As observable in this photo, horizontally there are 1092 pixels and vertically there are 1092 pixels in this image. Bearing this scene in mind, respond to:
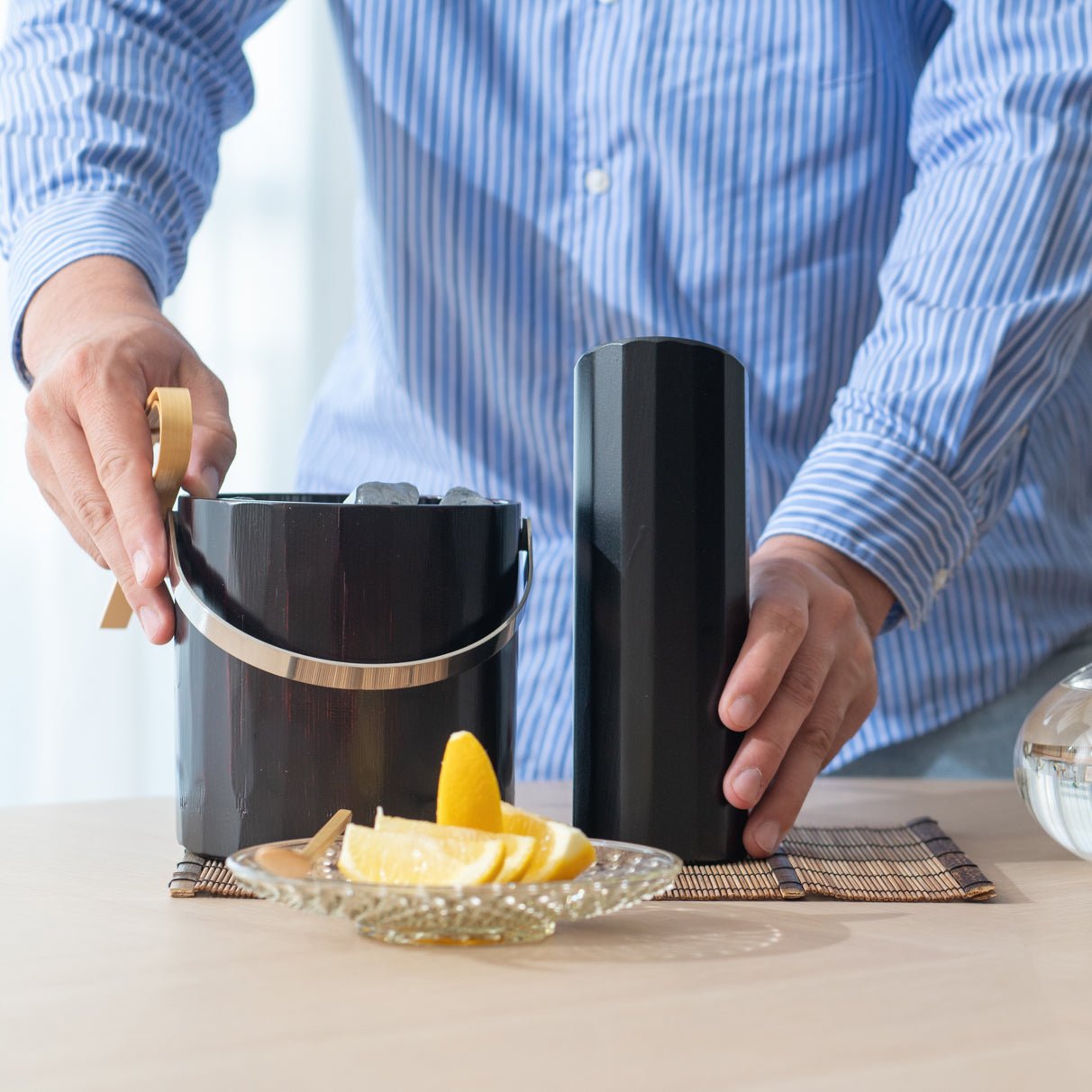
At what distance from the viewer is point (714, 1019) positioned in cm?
45

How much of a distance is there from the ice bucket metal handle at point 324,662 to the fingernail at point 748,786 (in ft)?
0.46

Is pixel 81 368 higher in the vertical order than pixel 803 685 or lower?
higher

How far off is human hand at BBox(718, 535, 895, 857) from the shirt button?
51 centimetres

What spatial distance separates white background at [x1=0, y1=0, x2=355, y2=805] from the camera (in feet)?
9.34

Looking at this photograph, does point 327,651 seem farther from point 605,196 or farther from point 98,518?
point 605,196

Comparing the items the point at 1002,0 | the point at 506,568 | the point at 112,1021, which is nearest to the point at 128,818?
the point at 506,568

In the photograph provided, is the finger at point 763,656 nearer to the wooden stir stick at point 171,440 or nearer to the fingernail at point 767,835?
the fingernail at point 767,835

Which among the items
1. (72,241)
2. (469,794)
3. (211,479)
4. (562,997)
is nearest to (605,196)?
(72,241)

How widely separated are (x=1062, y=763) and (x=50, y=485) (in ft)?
2.17

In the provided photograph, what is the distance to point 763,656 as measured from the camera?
71cm

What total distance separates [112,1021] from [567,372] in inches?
36.0

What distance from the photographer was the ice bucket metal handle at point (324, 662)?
0.65m

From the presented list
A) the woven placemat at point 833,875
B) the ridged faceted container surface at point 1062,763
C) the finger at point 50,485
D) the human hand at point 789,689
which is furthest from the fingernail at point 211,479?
the ridged faceted container surface at point 1062,763

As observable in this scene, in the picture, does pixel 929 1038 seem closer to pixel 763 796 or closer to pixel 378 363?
pixel 763 796
